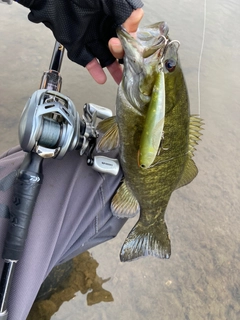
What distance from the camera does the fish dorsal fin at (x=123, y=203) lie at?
1.22 meters

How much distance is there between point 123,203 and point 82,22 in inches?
26.3

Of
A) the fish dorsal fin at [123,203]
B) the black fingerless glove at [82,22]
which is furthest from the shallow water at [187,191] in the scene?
the black fingerless glove at [82,22]

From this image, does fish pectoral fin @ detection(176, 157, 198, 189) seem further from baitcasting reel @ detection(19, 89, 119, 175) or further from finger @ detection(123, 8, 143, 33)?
finger @ detection(123, 8, 143, 33)

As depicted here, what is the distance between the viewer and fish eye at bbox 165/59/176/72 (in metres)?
1.05

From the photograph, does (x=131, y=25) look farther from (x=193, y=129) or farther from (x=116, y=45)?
(x=193, y=129)

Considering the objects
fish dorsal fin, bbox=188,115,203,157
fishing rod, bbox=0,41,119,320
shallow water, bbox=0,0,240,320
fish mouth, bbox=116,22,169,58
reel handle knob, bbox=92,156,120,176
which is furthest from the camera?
shallow water, bbox=0,0,240,320

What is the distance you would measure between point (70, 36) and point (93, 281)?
1182 mm

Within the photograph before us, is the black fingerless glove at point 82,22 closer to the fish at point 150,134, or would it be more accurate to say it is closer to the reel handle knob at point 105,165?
the fish at point 150,134

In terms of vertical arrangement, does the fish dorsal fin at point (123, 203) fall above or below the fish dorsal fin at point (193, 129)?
below

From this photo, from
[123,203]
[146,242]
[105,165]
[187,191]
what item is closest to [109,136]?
[105,165]

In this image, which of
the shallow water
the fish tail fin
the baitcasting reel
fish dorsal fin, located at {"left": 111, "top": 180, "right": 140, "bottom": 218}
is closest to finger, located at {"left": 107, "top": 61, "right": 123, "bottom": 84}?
the baitcasting reel

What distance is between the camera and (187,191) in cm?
217

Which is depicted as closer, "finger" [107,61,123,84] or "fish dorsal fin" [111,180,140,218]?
"fish dorsal fin" [111,180,140,218]

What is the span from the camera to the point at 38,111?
92cm
